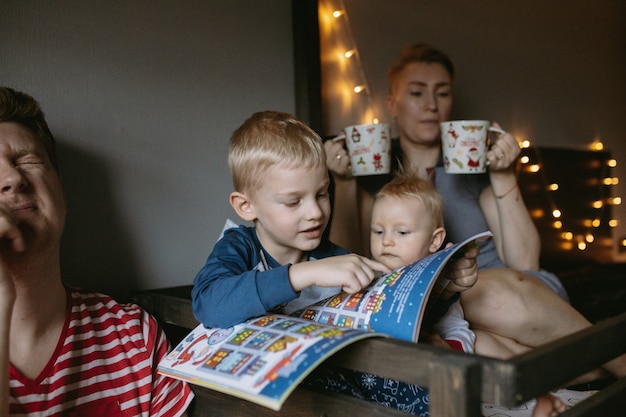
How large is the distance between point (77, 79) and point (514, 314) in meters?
1.14

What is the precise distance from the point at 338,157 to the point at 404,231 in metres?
0.32

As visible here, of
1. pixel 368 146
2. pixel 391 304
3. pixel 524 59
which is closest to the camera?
pixel 391 304

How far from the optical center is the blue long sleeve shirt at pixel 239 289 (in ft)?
3.09

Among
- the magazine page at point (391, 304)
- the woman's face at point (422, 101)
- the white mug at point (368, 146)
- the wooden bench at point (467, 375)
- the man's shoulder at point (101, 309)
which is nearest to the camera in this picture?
the wooden bench at point (467, 375)

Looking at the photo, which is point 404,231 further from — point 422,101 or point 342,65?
point 342,65

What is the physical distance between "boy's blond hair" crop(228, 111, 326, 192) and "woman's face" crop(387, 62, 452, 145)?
2.30ft

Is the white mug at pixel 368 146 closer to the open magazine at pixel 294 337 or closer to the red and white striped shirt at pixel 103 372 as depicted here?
the open magazine at pixel 294 337

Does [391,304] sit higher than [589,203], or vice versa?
[391,304]

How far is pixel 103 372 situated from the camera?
111 cm

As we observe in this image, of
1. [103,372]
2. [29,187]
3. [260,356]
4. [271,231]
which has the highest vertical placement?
[29,187]

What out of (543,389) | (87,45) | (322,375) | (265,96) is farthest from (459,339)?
(87,45)

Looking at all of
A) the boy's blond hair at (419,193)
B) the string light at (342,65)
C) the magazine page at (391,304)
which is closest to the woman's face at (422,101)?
the string light at (342,65)

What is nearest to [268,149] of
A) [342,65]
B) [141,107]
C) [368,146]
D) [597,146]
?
[368,146]

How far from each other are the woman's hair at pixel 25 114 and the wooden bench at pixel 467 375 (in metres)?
0.57
